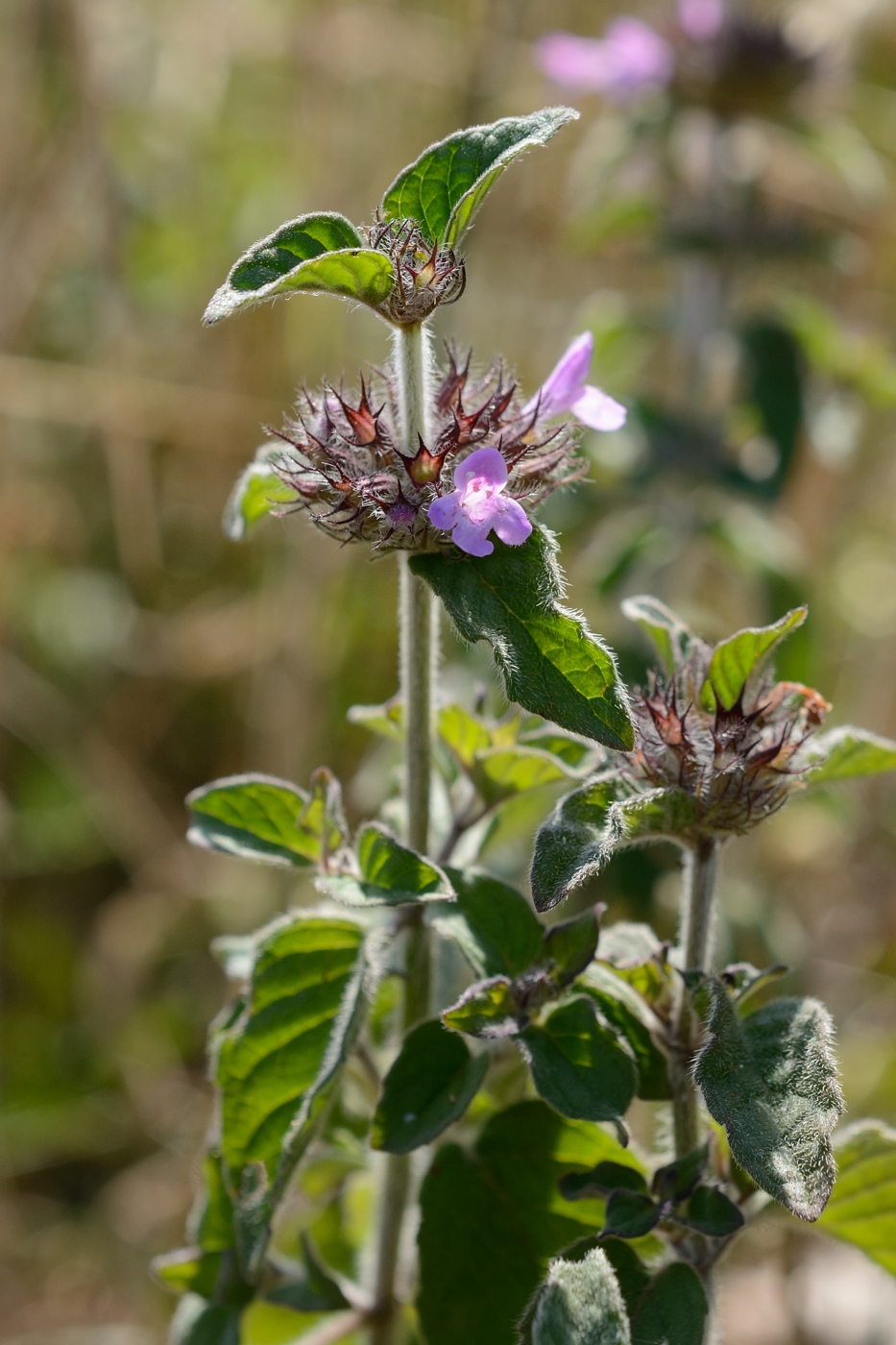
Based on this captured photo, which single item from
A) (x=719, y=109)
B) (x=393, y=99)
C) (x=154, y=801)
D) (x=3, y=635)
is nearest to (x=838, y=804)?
(x=719, y=109)

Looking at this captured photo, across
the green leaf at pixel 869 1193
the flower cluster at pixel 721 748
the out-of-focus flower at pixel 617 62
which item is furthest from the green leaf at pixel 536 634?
the out-of-focus flower at pixel 617 62

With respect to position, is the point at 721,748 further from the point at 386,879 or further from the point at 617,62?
the point at 617,62

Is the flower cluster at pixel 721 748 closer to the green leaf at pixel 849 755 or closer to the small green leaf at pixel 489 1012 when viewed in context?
the green leaf at pixel 849 755

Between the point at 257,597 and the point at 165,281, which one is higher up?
the point at 165,281

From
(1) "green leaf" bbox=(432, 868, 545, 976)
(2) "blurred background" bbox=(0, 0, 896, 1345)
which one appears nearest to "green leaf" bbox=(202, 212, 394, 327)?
(1) "green leaf" bbox=(432, 868, 545, 976)

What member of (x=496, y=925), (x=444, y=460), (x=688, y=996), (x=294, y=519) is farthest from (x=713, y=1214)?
(x=294, y=519)

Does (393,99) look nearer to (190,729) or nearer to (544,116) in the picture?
(190,729)
